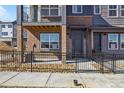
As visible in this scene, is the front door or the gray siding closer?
the gray siding

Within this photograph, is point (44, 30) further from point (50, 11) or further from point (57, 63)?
point (57, 63)

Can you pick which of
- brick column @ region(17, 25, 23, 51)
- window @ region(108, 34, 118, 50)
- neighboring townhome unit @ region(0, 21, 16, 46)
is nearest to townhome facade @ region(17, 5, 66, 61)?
brick column @ region(17, 25, 23, 51)

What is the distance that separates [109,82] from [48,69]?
4833 mm

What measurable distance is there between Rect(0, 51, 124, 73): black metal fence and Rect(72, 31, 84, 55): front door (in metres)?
0.98

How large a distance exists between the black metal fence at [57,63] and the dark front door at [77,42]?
100cm

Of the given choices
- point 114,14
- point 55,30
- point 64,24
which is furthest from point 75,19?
point 64,24

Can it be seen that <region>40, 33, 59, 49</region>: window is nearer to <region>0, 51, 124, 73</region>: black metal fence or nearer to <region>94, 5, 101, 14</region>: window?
<region>0, 51, 124, 73</region>: black metal fence

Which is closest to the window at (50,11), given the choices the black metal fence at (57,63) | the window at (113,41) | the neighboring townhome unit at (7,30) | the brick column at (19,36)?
the black metal fence at (57,63)

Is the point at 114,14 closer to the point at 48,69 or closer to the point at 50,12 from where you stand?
the point at 50,12

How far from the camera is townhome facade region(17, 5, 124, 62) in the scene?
24995 mm

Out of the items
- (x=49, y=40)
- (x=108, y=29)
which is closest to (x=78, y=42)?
(x=49, y=40)

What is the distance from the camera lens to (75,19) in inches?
1001

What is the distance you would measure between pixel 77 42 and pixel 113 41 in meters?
3.42

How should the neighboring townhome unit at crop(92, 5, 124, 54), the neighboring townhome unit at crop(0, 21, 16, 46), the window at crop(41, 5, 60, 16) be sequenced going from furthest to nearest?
the neighboring townhome unit at crop(0, 21, 16, 46), the neighboring townhome unit at crop(92, 5, 124, 54), the window at crop(41, 5, 60, 16)
